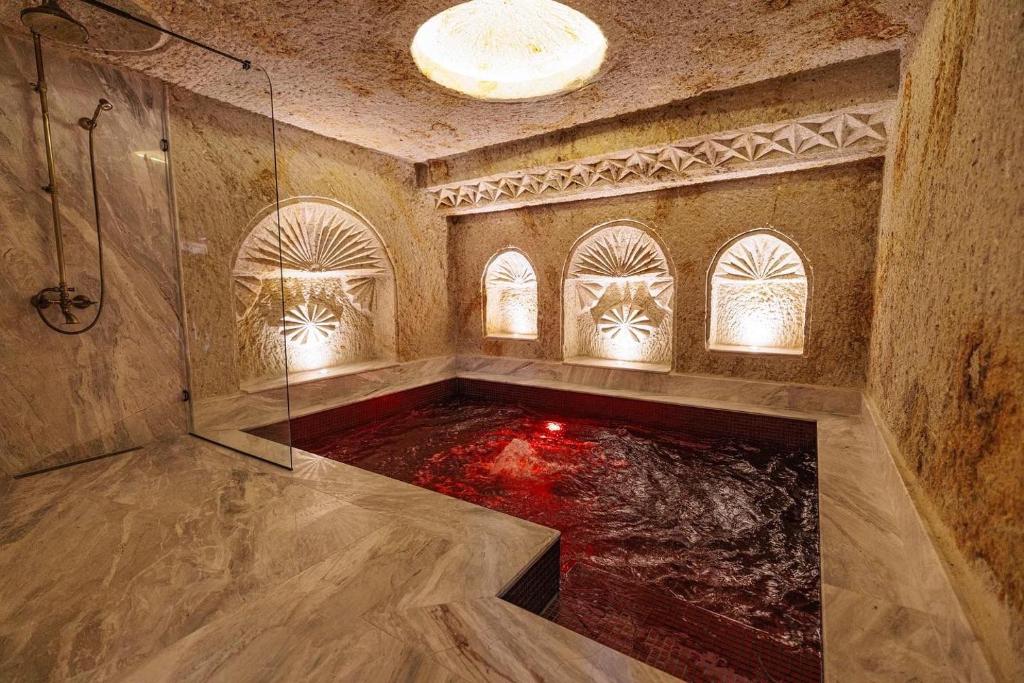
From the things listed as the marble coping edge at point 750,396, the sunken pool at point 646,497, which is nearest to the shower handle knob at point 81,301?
the sunken pool at point 646,497

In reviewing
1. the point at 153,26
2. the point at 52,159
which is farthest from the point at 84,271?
the point at 153,26

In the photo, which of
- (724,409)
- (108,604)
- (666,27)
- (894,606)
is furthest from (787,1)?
(108,604)

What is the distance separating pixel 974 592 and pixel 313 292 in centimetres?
503

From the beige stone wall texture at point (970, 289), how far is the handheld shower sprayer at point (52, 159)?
391cm

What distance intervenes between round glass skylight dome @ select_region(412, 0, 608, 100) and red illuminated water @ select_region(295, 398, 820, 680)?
274cm

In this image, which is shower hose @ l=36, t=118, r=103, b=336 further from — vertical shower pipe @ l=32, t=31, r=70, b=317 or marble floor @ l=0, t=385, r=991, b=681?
marble floor @ l=0, t=385, r=991, b=681

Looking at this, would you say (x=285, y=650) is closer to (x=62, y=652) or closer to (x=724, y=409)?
(x=62, y=652)

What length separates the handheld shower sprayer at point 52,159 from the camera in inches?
95.7

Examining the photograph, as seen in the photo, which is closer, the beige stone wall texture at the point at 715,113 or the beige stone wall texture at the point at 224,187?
the beige stone wall texture at the point at 715,113

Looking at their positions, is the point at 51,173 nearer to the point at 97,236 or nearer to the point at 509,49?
the point at 97,236

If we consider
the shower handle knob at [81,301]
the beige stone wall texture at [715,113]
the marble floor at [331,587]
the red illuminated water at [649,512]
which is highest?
the beige stone wall texture at [715,113]

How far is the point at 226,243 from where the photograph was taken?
3631 mm

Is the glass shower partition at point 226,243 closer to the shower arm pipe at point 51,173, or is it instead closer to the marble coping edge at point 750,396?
the shower arm pipe at point 51,173

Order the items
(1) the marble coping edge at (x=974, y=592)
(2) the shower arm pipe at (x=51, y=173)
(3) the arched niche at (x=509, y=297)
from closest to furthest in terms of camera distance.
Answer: (1) the marble coping edge at (x=974, y=592)
(2) the shower arm pipe at (x=51, y=173)
(3) the arched niche at (x=509, y=297)
